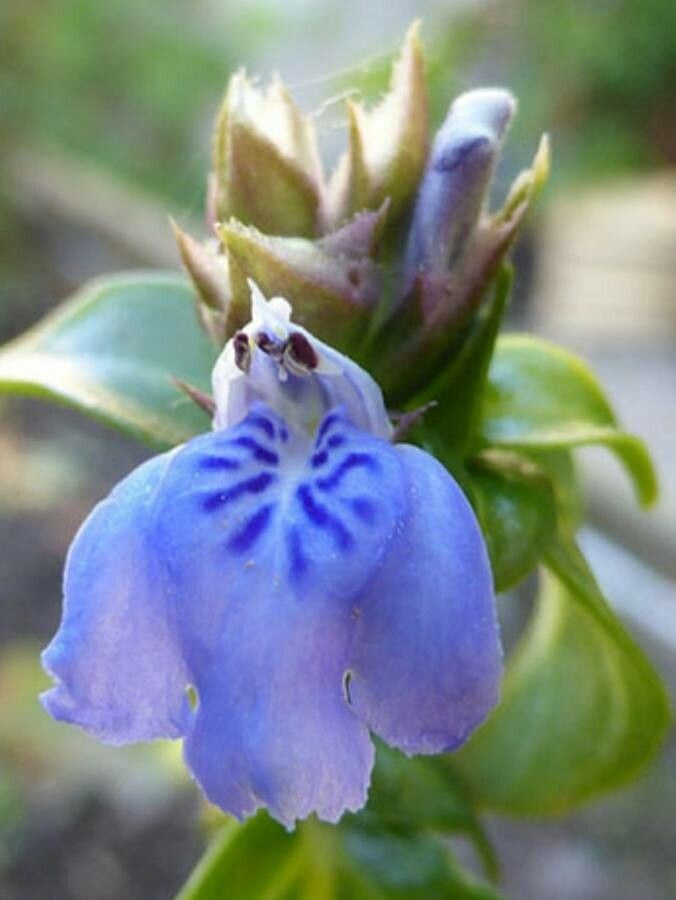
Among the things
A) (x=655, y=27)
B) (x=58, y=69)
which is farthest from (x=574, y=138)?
(x=58, y=69)

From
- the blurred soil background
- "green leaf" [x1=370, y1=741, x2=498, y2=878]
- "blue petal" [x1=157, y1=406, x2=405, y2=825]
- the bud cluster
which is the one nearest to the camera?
"blue petal" [x1=157, y1=406, x2=405, y2=825]

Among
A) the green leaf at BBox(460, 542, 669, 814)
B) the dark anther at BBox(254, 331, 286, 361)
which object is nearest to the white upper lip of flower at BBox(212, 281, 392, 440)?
the dark anther at BBox(254, 331, 286, 361)

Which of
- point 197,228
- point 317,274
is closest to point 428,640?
point 317,274

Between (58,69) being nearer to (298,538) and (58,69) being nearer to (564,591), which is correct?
(564,591)

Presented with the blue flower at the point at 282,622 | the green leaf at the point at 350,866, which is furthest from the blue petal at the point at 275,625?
the green leaf at the point at 350,866

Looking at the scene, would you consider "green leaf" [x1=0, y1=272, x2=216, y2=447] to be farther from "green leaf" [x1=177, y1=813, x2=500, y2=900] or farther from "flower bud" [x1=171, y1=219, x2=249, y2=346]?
"green leaf" [x1=177, y1=813, x2=500, y2=900]

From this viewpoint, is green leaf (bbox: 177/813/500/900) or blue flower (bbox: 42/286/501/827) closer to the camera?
blue flower (bbox: 42/286/501/827)

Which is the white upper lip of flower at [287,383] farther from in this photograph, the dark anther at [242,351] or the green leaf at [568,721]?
the green leaf at [568,721]
